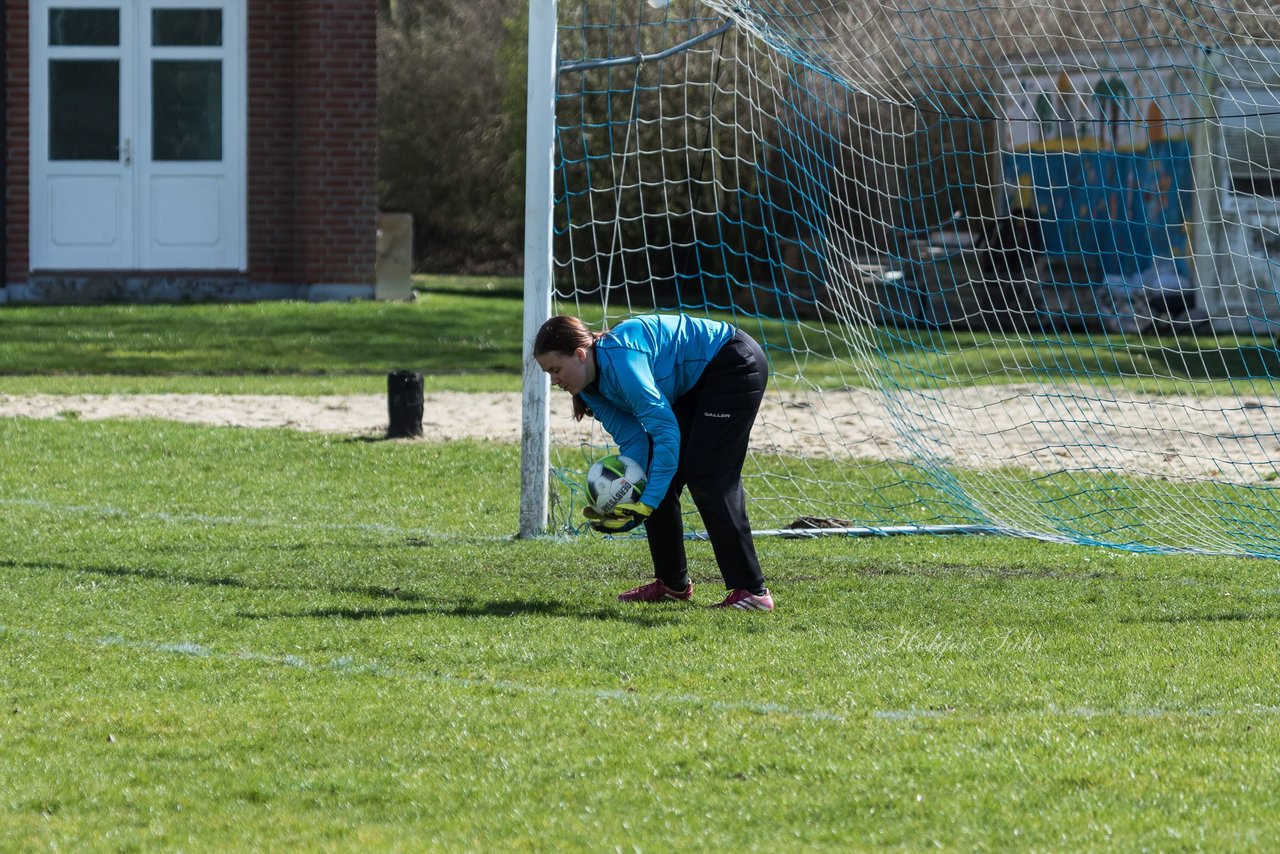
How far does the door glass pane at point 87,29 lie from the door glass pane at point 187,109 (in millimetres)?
622

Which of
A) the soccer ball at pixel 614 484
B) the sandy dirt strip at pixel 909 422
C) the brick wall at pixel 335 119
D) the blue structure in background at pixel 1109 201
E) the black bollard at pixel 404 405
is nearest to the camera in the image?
the soccer ball at pixel 614 484

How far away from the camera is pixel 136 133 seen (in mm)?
20062

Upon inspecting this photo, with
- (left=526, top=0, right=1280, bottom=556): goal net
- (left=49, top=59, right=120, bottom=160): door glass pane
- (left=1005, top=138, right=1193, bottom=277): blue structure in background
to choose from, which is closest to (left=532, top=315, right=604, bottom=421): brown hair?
(left=526, top=0, right=1280, bottom=556): goal net

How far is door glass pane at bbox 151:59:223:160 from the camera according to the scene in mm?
20078

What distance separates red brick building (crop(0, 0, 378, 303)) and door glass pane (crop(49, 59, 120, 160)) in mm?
17

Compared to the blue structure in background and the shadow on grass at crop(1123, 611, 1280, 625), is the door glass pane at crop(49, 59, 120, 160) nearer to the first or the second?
the blue structure in background

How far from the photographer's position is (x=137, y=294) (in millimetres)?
20188

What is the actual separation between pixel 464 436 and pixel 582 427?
911 millimetres

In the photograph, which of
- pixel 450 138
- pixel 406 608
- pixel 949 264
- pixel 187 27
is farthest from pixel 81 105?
pixel 406 608

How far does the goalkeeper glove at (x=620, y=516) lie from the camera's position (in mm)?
6324

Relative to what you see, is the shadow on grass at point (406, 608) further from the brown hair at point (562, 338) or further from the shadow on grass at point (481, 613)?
the brown hair at point (562, 338)

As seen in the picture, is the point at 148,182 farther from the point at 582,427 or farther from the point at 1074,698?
the point at 1074,698

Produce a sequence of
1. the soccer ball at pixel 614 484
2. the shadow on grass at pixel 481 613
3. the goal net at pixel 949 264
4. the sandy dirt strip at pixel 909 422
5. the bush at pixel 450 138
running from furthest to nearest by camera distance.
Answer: the bush at pixel 450 138 → the sandy dirt strip at pixel 909 422 → the goal net at pixel 949 264 → the shadow on grass at pixel 481 613 → the soccer ball at pixel 614 484

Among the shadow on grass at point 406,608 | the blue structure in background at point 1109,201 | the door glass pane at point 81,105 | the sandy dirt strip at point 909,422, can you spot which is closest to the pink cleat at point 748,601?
the shadow on grass at point 406,608
